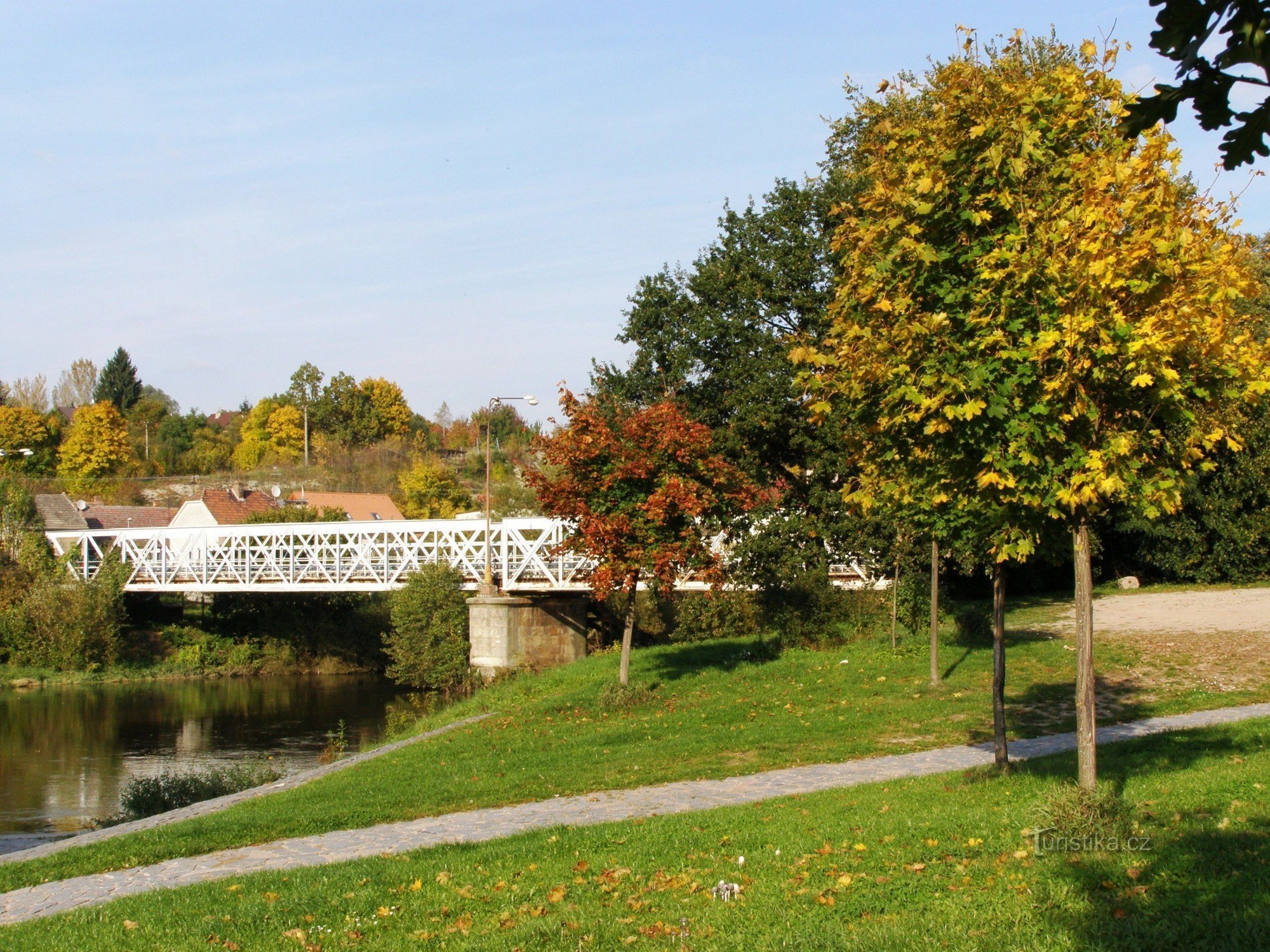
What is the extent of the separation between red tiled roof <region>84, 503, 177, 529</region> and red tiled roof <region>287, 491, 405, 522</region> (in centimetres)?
751

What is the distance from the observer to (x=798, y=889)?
682 centimetres

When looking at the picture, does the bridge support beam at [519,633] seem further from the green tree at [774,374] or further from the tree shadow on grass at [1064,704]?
the tree shadow on grass at [1064,704]

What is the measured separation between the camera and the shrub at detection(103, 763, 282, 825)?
1555 centimetres

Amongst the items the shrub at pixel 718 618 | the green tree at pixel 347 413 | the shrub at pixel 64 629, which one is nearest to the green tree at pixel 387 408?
the green tree at pixel 347 413

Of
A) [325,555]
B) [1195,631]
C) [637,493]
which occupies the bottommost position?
[1195,631]

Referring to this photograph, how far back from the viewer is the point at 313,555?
42.4 metres

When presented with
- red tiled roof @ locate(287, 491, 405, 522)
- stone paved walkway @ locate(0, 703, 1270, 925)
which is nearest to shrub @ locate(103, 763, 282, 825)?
stone paved walkway @ locate(0, 703, 1270, 925)

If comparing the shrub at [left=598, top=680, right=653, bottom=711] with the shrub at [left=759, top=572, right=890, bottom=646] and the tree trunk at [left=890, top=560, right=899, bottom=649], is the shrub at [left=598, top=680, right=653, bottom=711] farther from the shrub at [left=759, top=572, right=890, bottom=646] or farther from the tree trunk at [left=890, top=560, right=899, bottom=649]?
the shrub at [left=759, top=572, right=890, bottom=646]

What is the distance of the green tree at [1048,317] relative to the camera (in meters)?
7.09

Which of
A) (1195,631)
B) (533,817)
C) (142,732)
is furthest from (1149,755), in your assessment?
(142,732)

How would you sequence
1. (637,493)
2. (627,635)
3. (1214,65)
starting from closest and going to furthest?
(1214,65)
(637,493)
(627,635)

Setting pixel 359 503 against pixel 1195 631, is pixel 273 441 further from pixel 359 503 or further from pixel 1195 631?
pixel 1195 631

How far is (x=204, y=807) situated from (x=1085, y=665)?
1042 centimetres

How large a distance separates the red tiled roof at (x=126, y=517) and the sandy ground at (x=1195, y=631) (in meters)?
52.5
